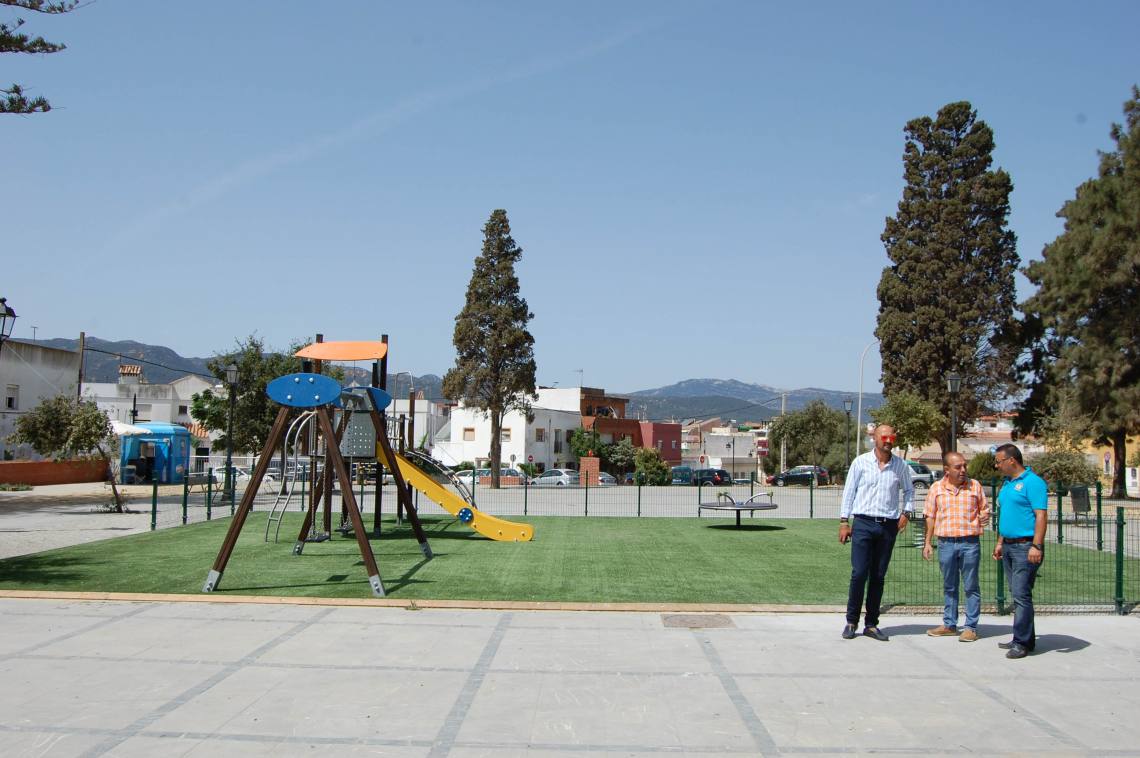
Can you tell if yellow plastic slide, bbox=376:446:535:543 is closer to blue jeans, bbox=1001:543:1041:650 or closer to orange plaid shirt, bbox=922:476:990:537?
orange plaid shirt, bbox=922:476:990:537

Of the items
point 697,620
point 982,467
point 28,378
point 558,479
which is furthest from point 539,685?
point 558,479

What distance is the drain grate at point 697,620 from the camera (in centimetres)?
978

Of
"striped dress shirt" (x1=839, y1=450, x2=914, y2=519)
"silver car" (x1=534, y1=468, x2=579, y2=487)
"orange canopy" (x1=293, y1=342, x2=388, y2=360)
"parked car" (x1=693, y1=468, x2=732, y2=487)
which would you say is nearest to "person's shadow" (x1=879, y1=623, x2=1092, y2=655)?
"striped dress shirt" (x1=839, y1=450, x2=914, y2=519)

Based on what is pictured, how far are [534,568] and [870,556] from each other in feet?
19.9

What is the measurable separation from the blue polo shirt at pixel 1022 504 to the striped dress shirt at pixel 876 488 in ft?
2.64

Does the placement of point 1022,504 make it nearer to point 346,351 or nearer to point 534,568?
point 534,568

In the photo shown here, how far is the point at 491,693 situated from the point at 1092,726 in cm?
403

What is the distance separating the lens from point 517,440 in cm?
7931

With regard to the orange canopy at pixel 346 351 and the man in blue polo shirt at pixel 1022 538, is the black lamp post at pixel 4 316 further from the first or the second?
the man in blue polo shirt at pixel 1022 538

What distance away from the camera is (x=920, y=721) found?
654 centimetres

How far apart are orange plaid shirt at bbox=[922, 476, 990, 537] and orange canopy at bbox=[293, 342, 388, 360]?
384 inches

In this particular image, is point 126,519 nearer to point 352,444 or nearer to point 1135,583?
point 352,444

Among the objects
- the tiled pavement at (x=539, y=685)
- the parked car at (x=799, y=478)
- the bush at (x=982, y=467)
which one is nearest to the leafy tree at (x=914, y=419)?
the bush at (x=982, y=467)

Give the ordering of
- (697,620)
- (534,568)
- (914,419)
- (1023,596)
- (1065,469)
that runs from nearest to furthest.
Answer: (1023,596)
(697,620)
(534,568)
(1065,469)
(914,419)
